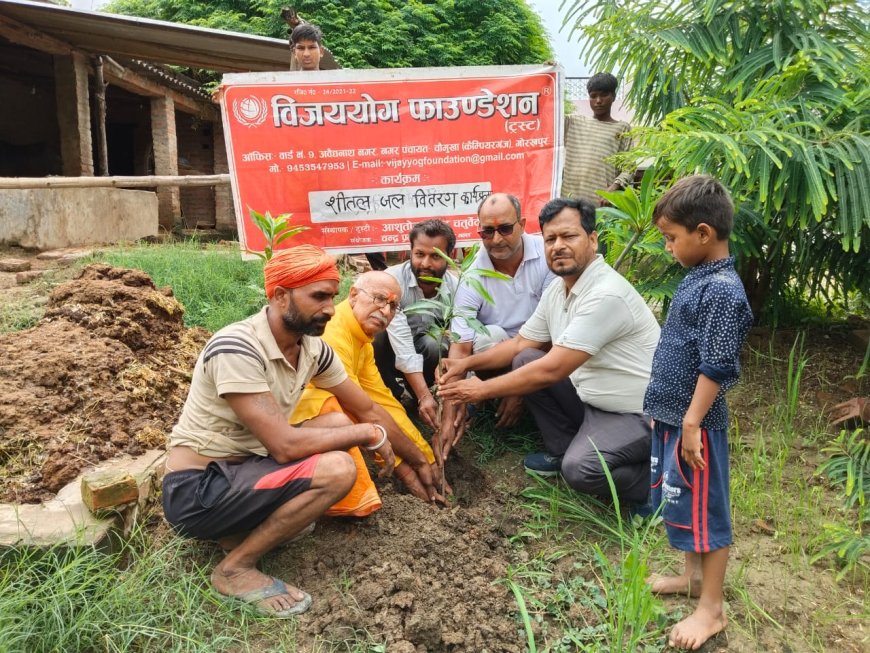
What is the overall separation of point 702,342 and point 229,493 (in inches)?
66.3

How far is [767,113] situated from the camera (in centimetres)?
309

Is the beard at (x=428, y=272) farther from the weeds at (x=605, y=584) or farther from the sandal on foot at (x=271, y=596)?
the sandal on foot at (x=271, y=596)

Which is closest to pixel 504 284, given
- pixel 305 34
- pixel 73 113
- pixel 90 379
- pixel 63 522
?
pixel 90 379

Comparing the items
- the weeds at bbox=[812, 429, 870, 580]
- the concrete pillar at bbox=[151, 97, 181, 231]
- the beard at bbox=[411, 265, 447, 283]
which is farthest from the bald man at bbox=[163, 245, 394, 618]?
the concrete pillar at bbox=[151, 97, 181, 231]

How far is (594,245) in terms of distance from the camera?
2.92 metres

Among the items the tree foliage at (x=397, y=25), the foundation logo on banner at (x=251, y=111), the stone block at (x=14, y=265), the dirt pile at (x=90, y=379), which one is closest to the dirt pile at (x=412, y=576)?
the dirt pile at (x=90, y=379)

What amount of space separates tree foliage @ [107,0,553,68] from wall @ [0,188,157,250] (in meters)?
9.17

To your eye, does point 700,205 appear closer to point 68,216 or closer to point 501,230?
point 501,230

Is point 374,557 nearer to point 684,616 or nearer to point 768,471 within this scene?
point 684,616

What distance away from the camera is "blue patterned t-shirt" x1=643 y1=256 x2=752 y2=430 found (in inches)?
78.0

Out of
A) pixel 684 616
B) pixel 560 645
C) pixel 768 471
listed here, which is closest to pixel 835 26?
pixel 768 471

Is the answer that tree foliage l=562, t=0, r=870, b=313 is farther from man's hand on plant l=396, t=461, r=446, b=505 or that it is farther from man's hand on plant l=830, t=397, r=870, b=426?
man's hand on plant l=396, t=461, r=446, b=505

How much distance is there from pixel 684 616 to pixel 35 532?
2.27 m

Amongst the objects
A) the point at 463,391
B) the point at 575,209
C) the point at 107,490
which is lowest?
the point at 107,490
